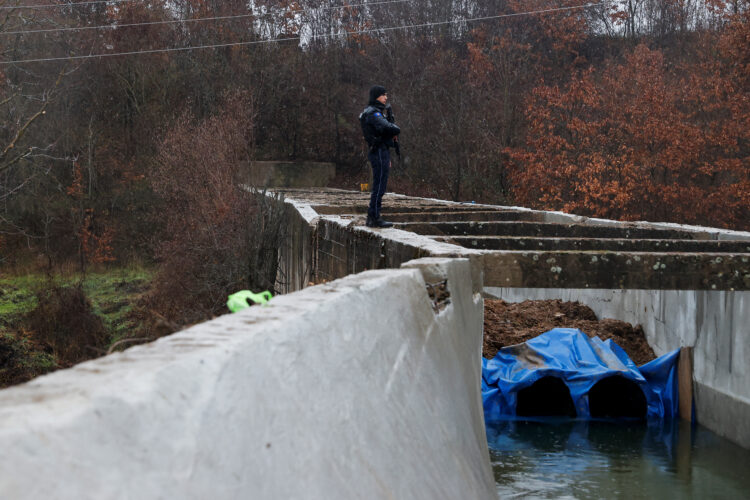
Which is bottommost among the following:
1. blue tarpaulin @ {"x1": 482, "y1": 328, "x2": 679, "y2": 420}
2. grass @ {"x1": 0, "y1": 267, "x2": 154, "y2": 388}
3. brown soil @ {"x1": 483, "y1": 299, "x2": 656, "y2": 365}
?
grass @ {"x1": 0, "y1": 267, "x2": 154, "y2": 388}

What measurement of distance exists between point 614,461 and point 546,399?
2.77 m

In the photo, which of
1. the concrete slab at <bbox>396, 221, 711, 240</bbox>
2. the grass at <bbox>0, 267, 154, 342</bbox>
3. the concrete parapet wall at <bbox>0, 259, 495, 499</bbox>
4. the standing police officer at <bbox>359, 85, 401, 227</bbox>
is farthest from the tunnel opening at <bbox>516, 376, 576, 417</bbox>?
the grass at <bbox>0, 267, 154, 342</bbox>

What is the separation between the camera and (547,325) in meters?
17.0

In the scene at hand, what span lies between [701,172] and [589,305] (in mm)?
13148

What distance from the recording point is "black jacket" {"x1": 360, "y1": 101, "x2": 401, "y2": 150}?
32.0 ft

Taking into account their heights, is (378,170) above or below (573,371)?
above

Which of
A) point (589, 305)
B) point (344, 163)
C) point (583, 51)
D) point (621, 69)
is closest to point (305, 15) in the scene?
point (344, 163)

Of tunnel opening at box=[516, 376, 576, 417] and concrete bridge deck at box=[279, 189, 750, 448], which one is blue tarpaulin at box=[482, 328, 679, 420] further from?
concrete bridge deck at box=[279, 189, 750, 448]

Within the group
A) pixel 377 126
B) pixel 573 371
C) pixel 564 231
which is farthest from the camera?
pixel 573 371

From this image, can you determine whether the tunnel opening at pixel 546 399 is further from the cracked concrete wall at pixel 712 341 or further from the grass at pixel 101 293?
the grass at pixel 101 293

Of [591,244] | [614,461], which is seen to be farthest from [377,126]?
[614,461]

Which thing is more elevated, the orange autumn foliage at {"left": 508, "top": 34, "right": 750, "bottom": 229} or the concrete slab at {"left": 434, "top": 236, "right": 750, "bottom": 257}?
the orange autumn foliage at {"left": 508, "top": 34, "right": 750, "bottom": 229}

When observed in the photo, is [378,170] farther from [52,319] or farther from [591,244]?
[52,319]

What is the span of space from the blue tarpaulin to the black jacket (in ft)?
19.2
